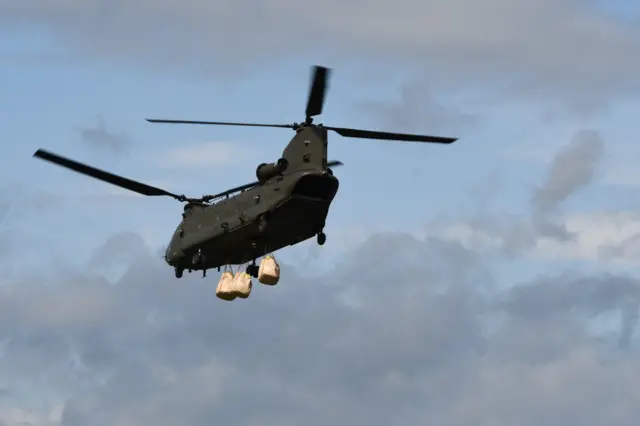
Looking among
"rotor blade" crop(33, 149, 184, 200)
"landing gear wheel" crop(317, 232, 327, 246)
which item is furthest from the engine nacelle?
"rotor blade" crop(33, 149, 184, 200)

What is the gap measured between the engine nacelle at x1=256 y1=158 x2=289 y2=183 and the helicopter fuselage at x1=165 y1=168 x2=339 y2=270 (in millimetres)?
400

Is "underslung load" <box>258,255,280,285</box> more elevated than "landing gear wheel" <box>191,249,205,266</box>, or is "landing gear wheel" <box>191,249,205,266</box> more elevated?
"landing gear wheel" <box>191,249,205,266</box>

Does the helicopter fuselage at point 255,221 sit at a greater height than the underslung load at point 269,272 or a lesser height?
greater

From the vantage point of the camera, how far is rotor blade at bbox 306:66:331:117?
90.2 meters

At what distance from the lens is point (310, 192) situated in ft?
305

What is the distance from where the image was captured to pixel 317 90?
9188cm

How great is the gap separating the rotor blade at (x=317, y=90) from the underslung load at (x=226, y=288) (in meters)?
10.1

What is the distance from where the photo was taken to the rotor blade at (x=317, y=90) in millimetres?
90250

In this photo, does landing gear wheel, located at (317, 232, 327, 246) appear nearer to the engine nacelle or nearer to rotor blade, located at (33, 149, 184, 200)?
the engine nacelle

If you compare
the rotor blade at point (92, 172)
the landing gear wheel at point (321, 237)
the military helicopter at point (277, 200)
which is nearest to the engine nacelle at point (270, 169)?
the military helicopter at point (277, 200)

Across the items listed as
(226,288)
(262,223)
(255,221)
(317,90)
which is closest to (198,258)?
(226,288)

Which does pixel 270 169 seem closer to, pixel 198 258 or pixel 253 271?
pixel 253 271

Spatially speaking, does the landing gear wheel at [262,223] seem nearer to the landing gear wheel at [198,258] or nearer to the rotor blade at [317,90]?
the rotor blade at [317,90]

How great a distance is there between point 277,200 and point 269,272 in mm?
4007
